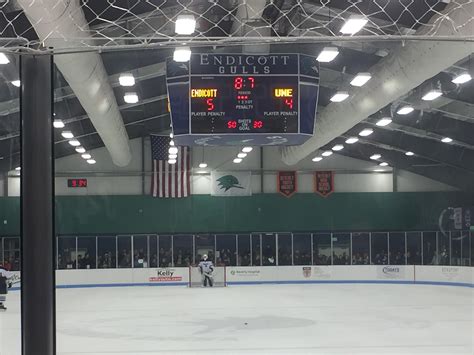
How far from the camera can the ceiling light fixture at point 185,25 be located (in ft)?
17.3

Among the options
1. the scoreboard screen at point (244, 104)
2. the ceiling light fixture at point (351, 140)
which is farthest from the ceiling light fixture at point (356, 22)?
the ceiling light fixture at point (351, 140)

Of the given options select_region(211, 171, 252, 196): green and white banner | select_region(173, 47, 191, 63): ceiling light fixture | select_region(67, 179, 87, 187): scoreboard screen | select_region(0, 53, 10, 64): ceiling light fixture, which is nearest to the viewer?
select_region(0, 53, 10, 64): ceiling light fixture

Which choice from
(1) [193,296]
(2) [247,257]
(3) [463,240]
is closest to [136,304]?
(1) [193,296]

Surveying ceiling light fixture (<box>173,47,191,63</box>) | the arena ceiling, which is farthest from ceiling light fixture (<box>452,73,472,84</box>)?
ceiling light fixture (<box>173,47,191,63</box>)

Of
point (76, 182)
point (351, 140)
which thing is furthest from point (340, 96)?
point (76, 182)

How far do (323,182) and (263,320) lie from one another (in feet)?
10.0

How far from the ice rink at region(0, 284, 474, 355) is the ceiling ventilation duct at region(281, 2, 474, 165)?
2.32 m

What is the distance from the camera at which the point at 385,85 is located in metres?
7.91

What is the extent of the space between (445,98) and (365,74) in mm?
939

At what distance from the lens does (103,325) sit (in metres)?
9.57

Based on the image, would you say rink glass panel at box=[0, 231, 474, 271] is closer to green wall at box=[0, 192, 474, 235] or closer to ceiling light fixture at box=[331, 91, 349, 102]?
green wall at box=[0, 192, 474, 235]

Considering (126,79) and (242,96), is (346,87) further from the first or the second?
(126,79)

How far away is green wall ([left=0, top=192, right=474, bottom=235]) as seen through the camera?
7141 millimetres

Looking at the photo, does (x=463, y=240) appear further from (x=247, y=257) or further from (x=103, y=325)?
(x=103, y=325)
